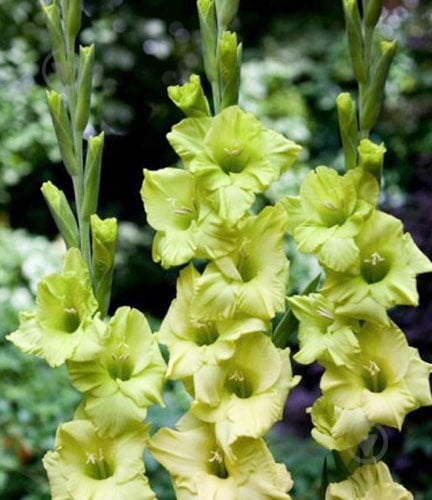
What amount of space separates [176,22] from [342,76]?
33.6 inches

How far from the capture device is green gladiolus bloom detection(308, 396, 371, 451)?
100 cm

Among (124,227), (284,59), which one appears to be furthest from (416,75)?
(124,227)

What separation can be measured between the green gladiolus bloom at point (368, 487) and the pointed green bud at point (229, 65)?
0.43 meters

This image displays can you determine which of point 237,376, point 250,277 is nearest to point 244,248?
point 250,277

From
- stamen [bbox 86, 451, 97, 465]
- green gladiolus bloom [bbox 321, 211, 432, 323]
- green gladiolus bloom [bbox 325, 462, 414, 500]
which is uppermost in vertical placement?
green gladiolus bloom [bbox 321, 211, 432, 323]

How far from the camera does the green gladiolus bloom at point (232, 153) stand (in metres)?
0.99

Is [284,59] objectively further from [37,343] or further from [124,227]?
[37,343]

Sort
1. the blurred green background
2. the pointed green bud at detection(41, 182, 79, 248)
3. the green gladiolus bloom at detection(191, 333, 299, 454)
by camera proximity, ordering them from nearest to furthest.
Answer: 1. the green gladiolus bloom at detection(191, 333, 299, 454)
2. the pointed green bud at detection(41, 182, 79, 248)
3. the blurred green background

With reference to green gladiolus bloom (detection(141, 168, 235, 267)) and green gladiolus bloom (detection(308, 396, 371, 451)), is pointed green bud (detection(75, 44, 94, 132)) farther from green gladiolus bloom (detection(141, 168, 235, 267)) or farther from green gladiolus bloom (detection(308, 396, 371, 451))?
green gladiolus bloom (detection(308, 396, 371, 451))

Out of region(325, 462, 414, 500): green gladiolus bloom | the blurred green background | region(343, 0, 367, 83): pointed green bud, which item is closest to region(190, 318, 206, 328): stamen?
region(325, 462, 414, 500): green gladiolus bloom

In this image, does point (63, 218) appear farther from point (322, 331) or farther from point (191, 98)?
point (322, 331)

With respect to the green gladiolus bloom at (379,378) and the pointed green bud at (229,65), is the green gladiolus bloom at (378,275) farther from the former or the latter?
the pointed green bud at (229,65)

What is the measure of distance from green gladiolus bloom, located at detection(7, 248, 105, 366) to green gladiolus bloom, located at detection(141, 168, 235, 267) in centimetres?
9

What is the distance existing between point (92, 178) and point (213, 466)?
0.34m
